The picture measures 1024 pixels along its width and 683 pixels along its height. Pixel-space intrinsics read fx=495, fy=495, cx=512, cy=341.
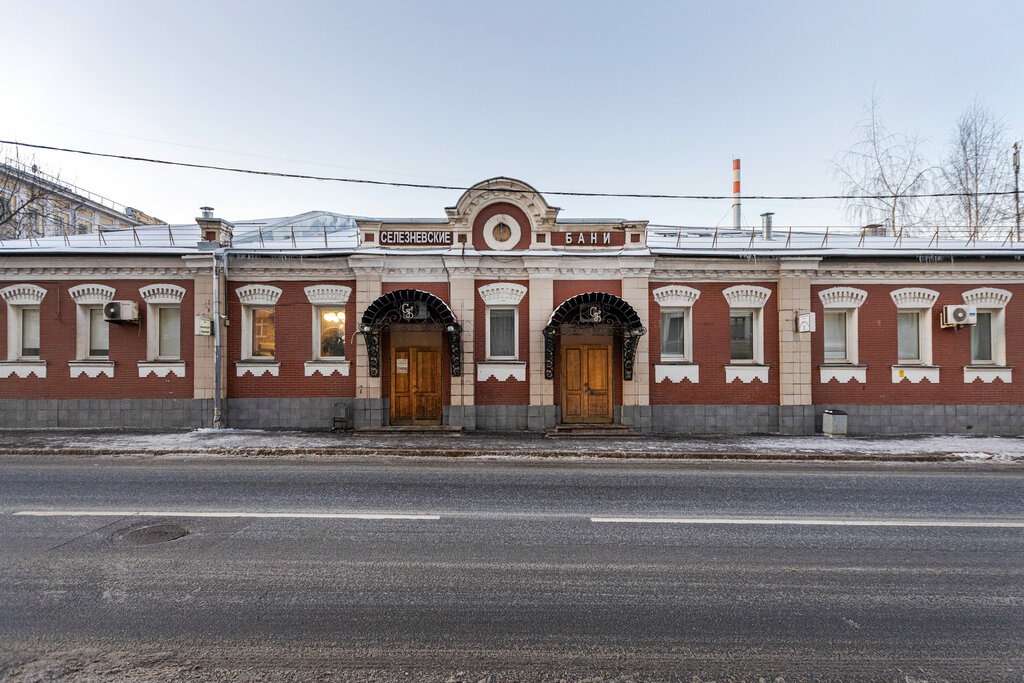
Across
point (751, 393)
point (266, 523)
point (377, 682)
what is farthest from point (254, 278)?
point (751, 393)

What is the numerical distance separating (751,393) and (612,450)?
558 centimetres

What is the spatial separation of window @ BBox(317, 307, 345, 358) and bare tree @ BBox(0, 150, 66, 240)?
1305 cm

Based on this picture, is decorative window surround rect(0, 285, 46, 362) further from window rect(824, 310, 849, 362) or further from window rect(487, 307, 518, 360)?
window rect(824, 310, 849, 362)

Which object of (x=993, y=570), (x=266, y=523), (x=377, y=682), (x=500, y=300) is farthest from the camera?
(x=500, y=300)

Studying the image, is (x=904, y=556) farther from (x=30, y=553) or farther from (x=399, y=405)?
(x=399, y=405)

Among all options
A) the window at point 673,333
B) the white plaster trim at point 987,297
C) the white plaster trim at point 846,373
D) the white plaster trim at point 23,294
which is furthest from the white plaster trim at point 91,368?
the white plaster trim at point 987,297

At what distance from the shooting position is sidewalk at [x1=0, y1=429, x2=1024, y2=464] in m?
11.1

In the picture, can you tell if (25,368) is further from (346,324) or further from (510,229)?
(510,229)

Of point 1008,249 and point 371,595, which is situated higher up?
point 1008,249

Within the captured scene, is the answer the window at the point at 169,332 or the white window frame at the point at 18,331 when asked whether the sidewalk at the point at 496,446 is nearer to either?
the white window frame at the point at 18,331

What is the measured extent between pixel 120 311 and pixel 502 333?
1084 centimetres

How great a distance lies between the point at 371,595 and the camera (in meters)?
4.26

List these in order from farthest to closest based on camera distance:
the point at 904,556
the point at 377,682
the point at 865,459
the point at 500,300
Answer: the point at 500,300 < the point at 865,459 < the point at 904,556 < the point at 377,682

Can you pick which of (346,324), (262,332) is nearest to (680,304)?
(346,324)
